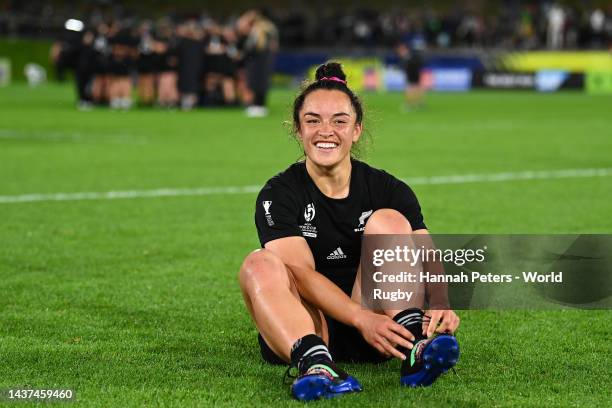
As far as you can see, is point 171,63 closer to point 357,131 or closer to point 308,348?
point 357,131

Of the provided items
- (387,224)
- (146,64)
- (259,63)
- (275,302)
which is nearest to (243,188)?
(387,224)

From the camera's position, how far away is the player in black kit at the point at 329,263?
15.0 ft

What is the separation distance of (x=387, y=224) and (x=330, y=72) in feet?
2.62

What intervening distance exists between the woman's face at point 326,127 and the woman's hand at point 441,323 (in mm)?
822

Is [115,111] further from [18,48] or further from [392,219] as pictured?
[392,219]

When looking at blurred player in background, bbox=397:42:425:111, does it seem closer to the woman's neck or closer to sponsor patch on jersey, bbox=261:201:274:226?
the woman's neck

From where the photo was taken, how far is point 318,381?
439cm

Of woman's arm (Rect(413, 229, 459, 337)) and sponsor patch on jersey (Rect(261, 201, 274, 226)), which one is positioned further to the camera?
sponsor patch on jersey (Rect(261, 201, 274, 226))

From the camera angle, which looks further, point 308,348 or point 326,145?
point 326,145

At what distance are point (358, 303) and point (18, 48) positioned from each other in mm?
39358

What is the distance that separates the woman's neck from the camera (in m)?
5.22

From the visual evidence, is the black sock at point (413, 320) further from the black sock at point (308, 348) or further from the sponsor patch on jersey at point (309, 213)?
the sponsor patch on jersey at point (309, 213)

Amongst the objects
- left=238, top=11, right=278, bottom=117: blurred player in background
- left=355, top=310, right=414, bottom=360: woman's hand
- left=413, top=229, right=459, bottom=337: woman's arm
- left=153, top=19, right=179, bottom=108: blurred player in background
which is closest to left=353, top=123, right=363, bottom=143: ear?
left=413, top=229, right=459, bottom=337: woman's arm

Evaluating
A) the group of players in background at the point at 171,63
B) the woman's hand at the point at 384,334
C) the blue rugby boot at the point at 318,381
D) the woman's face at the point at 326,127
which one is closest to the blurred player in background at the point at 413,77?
the group of players in background at the point at 171,63
